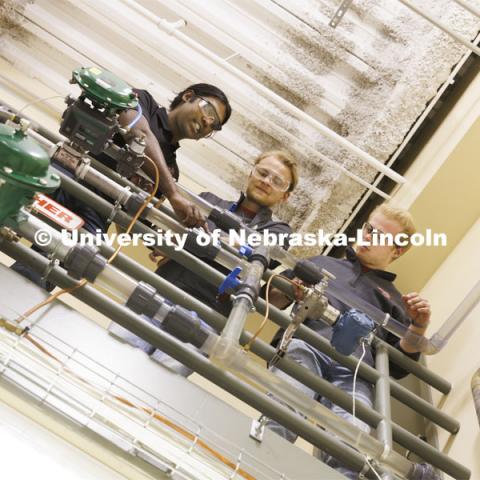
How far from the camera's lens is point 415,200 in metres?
2.33

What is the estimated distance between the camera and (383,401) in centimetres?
147

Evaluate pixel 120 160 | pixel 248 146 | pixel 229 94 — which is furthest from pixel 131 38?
pixel 120 160

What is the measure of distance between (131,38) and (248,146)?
71 cm

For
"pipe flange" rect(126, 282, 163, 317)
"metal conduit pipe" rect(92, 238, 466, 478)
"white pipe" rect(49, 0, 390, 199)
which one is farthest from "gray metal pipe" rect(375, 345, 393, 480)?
"white pipe" rect(49, 0, 390, 199)

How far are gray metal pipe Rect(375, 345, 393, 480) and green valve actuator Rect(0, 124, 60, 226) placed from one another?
902mm

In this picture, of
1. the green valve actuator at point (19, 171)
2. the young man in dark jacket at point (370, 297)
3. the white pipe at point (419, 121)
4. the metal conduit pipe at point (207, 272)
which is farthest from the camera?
the white pipe at point (419, 121)

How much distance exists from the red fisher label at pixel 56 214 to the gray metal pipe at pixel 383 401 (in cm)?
83

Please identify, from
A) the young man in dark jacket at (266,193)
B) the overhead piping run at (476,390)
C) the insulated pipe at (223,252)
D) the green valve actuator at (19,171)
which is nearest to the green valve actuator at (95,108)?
the insulated pipe at (223,252)

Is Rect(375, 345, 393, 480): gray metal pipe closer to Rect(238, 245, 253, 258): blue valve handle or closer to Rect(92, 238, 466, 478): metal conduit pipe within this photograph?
Rect(92, 238, 466, 478): metal conduit pipe

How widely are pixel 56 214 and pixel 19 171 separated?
0.23m

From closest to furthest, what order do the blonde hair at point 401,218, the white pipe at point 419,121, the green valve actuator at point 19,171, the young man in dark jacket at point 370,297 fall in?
the green valve actuator at point 19,171
the young man in dark jacket at point 370,297
the blonde hair at point 401,218
the white pipe at point 419,121

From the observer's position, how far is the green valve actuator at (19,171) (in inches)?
41.2

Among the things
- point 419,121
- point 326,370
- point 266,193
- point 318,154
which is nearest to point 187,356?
point 326,370

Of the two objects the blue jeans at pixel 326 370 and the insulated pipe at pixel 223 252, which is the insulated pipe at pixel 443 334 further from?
the blue jeans at pixel 326 370
